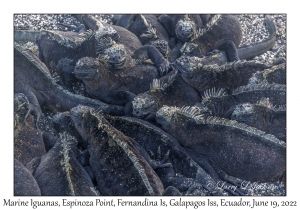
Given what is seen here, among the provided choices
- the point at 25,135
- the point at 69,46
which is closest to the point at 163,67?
the point at 69,46

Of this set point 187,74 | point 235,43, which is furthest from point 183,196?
point 235,43

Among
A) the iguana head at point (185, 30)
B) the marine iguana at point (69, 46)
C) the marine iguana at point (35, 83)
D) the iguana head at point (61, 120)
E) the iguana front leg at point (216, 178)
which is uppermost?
the iguana head at point (185, 30)

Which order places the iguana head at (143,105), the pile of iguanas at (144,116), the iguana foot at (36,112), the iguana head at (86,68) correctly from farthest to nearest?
the iguana head at (86,68) → the iguana foot at (36,112) → the iguana head at (143,105) → the pile of iguanas at (144,116)

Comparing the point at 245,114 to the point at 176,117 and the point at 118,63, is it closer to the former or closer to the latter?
the point at 176,117

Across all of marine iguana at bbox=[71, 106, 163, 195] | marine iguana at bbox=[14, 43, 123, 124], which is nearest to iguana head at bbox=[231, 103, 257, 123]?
marine iguana at bbox=[71, 106, 163, 195]

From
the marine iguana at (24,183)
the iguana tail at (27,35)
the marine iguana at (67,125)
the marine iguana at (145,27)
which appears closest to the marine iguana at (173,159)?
the marine iguana at (67,125)

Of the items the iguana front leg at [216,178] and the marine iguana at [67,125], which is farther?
the marine iguana at [67,125]

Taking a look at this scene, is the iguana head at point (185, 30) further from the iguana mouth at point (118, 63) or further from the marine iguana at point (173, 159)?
the marine iguana at point (173, 159)
